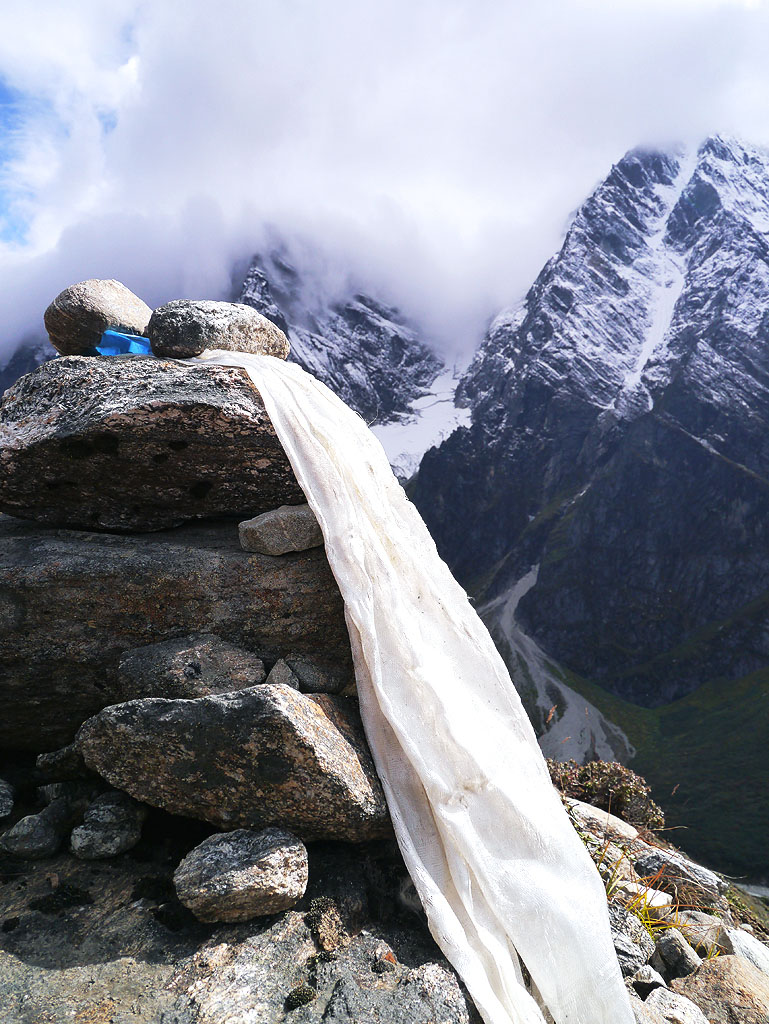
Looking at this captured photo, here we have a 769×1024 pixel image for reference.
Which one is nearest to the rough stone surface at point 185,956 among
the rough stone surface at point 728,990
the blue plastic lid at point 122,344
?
the rough stone surface at point 728,990

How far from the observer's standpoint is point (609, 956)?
415 cm

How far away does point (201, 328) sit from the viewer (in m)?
6.74

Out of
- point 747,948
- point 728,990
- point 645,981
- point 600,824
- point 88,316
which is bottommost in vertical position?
point 600,824

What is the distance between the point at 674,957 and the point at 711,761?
102m

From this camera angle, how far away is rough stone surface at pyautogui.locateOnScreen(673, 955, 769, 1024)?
466 centimetres

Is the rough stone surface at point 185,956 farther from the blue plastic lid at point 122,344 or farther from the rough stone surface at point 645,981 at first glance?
the blue plastic lid at point 122,344

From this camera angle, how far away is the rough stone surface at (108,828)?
15.0 ft

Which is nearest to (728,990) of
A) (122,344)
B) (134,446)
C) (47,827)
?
(47,827)

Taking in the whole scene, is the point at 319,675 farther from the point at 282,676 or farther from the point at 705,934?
the point at 705,934

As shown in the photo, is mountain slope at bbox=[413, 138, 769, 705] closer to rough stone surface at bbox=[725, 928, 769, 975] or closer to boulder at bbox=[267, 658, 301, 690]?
rough stone surface at bbox=[725, 928, 769, 975]

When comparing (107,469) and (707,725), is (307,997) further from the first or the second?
(707,725)

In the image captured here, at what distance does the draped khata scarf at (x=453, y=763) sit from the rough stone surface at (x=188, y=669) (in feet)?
3.42

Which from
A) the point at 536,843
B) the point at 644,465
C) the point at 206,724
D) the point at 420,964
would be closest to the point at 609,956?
the point at 536,843

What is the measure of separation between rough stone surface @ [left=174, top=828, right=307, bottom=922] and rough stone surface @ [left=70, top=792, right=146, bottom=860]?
0.78 meters
